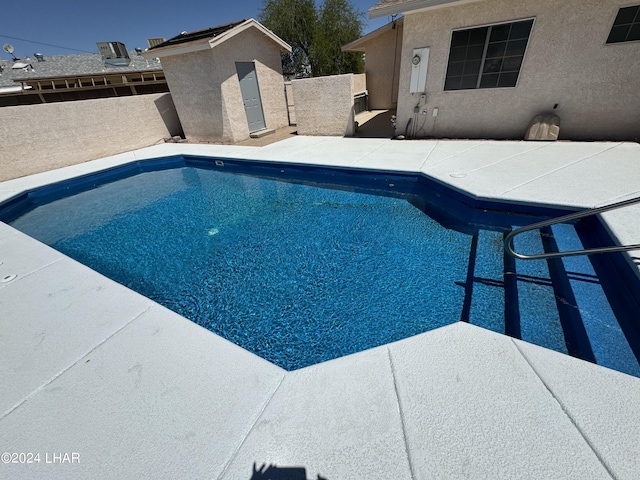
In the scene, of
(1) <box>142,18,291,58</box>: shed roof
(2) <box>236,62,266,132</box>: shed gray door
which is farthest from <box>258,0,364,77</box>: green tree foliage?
(2) <box>236,62,266,132</box>: shed gray door

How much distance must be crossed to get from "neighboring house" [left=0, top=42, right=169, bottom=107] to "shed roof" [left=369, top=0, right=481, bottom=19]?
15.5 metres

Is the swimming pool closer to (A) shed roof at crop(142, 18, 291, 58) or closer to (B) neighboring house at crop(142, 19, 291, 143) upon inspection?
(B) neighboring house at crop(142, 19, 291, 143)

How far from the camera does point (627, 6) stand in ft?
18.9

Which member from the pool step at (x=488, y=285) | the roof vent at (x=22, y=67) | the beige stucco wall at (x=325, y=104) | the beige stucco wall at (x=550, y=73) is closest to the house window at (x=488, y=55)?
the beige stucco wall at (x=550, y=73)

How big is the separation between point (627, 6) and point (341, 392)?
9.65 m

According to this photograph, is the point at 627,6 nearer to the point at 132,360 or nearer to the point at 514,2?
the point at 514,2

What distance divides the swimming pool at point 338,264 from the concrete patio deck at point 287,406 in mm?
751

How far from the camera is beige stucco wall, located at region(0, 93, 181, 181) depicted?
26.6 ft

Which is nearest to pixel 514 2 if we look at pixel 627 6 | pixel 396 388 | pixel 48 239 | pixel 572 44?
pixel 572 44

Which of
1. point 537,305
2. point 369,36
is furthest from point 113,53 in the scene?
point 537,305

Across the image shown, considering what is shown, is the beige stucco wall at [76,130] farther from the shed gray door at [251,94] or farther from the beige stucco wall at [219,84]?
the shed gray door at [251,94]

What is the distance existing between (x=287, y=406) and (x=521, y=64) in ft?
30.6

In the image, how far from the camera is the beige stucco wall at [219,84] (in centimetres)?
975

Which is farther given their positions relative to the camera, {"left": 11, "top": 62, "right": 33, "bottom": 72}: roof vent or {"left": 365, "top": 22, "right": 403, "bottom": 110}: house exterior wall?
{"left": 11, "top": 62, "right": 33, "bottom": 72}: roof vent
